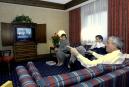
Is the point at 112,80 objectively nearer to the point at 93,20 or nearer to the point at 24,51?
the point at 93,20

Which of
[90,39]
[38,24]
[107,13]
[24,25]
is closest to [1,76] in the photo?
[24,25]

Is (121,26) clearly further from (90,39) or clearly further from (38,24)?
(38,24)

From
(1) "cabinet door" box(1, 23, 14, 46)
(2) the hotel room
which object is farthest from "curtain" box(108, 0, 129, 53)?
(1) "cabinet door" box(1, 23, 14, 46)

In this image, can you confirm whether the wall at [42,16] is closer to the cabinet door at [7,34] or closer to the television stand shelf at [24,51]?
the cabinet door at [7,34]

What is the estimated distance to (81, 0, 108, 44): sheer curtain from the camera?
4559 mm

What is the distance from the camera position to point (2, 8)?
4.95m

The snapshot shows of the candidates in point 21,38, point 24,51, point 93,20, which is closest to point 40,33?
point 21,38

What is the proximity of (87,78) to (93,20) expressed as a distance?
404 cm

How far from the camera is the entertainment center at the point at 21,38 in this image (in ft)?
15.8

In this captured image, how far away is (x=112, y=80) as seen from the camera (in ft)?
4.35

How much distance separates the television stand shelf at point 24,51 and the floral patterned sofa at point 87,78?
3699mm

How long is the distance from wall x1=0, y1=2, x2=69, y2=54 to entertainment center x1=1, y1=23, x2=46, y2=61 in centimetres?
44

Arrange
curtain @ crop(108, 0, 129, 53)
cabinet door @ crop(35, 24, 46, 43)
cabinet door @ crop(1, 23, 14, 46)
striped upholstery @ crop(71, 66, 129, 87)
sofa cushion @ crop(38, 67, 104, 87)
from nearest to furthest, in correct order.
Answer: sofa cushion @ crop(38, 67, 104, 87) → striped upholstery @ crop(71, 66, 129, 87) → curtain @ crop(108, 0, 129, 53) → cabinet door @ crop(1, 23, 14, 46) → cabinet door @ crop(35, 24, 46, 43)

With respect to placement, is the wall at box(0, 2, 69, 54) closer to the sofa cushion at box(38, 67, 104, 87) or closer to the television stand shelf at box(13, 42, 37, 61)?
the television stand shelf at box(13, 42, 37, 61)
